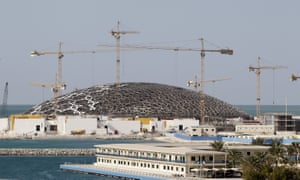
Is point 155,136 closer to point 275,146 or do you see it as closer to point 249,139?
point 249,139

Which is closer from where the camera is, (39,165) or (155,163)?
(155,163)

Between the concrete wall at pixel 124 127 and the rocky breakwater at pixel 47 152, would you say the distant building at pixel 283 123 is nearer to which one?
the concrete wall at pixel 124 127

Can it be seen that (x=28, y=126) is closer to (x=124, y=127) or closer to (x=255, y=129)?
(x=124, y=127)

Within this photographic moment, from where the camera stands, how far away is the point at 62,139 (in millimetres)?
189000

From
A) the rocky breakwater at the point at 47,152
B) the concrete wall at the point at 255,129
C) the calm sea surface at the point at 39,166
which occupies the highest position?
the concrete wall at the point at 255,129

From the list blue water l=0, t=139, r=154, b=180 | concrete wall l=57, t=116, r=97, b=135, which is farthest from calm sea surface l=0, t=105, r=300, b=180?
concrete wall l=57, t=116, r=97, b=135

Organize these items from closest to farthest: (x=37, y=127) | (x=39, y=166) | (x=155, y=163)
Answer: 1. (x=155, y=163)
2. (x=39, y=166)
3. (x=37, y=127)

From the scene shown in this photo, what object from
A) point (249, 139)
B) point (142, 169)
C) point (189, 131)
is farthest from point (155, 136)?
point (142, 169)

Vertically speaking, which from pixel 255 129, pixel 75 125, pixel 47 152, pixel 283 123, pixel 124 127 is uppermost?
pixel 283 123

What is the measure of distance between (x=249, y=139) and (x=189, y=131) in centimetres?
3499

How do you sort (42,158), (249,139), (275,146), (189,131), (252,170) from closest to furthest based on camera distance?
(252,170)
(275,146)
(42,158)
(249,139)
(189,131)

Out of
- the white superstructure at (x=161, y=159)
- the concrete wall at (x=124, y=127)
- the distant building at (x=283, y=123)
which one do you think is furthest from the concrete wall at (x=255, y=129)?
the white superstructure at (x=161, y=159)

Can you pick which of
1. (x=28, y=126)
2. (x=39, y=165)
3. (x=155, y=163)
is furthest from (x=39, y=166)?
(x=28, y=126)

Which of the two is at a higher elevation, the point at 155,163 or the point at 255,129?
the point at 255,129
